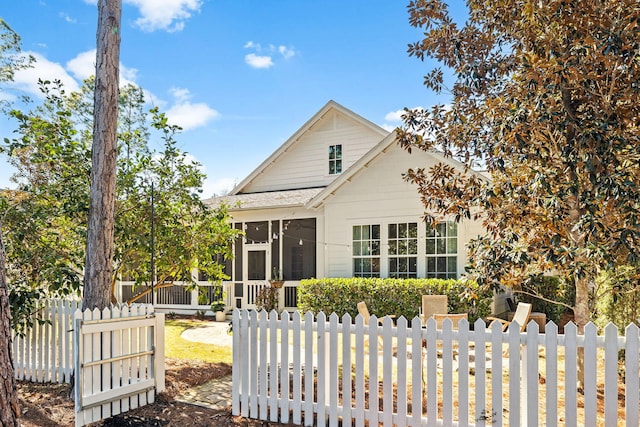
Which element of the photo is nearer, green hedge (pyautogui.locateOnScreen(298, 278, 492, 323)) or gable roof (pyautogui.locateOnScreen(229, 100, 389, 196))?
green hedge (pyautogui.locateOnScreen(298, 278, 492, 323))

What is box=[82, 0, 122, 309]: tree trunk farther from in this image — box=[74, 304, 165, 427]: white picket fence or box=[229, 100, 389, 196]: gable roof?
box=[229, 100, 389, 196]: gable roof

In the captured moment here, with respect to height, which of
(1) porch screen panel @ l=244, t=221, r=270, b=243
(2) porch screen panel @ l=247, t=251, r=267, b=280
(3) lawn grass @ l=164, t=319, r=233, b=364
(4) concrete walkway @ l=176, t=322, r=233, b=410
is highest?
(1) porch screen panel @ l=244, t=221, r=270, b=243

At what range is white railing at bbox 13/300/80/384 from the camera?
6.89 m

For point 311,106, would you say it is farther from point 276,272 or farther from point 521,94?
point 521,94

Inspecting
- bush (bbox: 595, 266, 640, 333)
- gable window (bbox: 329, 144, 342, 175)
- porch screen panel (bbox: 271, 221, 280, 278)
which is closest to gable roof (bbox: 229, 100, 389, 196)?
gable window (bbox: 329, 144, 342, 175)

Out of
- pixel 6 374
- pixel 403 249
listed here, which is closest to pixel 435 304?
pixel 403 249

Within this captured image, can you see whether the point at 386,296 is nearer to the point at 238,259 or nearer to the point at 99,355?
the point at 238,259

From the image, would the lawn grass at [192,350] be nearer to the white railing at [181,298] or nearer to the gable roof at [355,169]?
the white railing at [181,298]

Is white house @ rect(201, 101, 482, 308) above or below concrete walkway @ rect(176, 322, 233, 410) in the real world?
above

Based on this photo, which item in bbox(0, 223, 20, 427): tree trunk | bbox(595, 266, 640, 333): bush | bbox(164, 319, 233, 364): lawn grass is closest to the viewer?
bbox(0, 223, 20, 427): tree trunk

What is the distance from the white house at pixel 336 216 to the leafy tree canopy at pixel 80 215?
568cm

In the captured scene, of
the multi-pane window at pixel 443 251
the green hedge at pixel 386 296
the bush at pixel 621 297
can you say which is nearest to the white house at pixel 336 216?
the multi-pane window at pixel 443 251

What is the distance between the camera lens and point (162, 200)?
26.5 ft

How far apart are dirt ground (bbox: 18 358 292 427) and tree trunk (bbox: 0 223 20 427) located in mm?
2883
